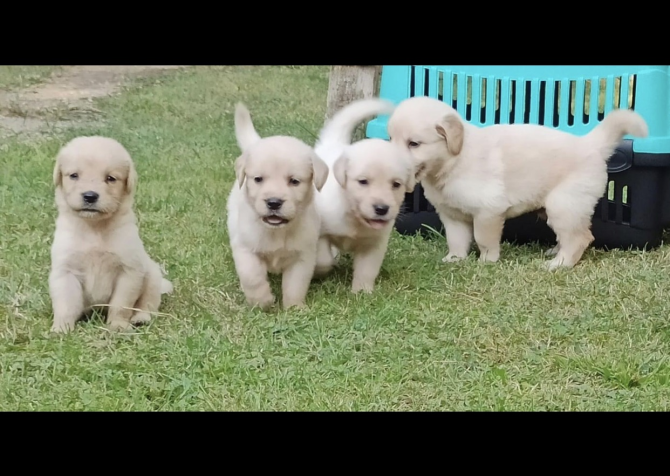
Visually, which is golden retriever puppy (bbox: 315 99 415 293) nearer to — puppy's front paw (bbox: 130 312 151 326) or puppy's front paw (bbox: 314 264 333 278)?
puppy's front paw (bbox: 314 264 333 278)

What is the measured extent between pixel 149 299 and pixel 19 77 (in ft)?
4.13

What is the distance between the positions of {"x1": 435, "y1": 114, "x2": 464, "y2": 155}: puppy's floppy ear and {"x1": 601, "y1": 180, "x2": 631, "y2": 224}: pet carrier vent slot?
818 millimetres

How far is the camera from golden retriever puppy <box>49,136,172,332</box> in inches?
102

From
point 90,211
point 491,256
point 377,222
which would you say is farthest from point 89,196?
point 491,256

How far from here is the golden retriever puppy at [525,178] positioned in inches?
140

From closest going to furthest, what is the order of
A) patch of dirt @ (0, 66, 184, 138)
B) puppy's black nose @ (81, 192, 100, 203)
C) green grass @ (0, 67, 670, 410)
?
1. green grass @ (0, 67, 670, 410)
2. puppy's black nose @ (81, 192, 100, 203)
3. patch of dirt @ (0, 66, 184, 138)

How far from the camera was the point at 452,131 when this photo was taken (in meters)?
3.43

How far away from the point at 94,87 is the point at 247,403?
6.75 feet

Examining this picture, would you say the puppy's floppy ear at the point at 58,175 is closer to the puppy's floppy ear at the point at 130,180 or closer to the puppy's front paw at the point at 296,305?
the puppy's floppy ear at the point at 130,180

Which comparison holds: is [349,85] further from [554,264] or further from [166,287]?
[166,287]

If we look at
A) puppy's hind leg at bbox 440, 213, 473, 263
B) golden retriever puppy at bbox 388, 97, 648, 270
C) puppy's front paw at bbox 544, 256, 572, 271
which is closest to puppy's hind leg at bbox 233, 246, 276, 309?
golden retriever puppy at bbox 388, 97, 648, 270

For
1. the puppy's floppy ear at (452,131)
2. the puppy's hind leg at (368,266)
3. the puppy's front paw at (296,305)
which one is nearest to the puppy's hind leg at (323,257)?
the puppy's hind leg at (368,266)

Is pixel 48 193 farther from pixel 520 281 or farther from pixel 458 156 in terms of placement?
pixel 520 281

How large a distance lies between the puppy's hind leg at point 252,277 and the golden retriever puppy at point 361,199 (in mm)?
325
